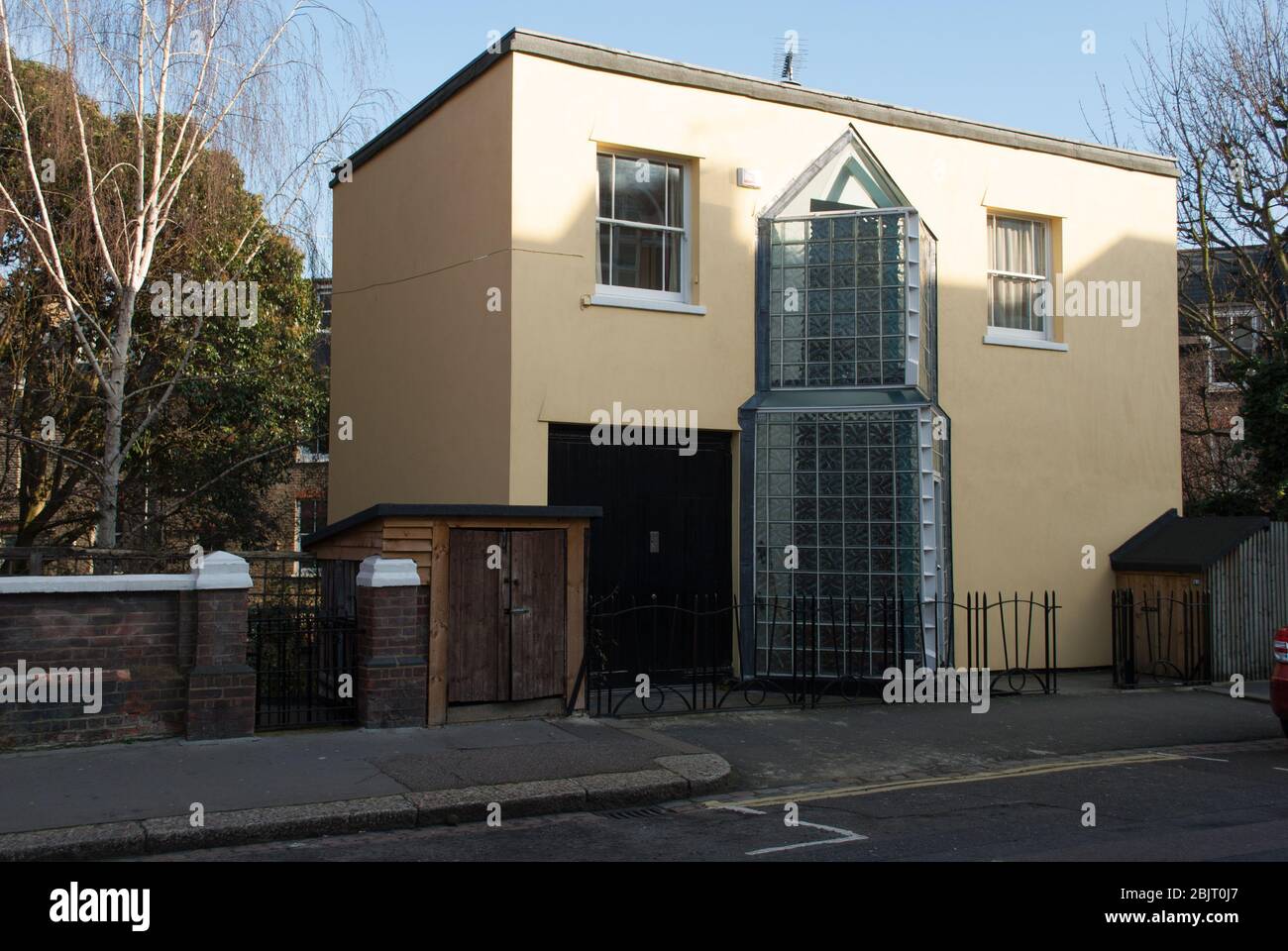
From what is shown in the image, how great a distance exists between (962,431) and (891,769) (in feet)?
21.3

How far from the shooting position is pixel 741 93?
1373 centimetres

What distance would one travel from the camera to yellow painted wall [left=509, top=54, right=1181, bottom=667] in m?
12.6

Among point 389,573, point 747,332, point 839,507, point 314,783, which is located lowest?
point 314,783

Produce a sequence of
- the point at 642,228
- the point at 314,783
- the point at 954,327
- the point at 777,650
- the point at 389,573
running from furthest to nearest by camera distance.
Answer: the point at 954,327 < the point at 642,228 < the point at 777,650 < the point at 389,573 < the point at 314,783

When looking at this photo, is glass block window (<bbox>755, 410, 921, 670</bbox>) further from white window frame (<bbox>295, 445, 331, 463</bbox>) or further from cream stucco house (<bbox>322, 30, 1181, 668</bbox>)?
white window frame (<bbox>295, 445, 331, 463</bbox>)

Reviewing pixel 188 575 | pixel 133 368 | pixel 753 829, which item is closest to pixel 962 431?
pixel 753 829

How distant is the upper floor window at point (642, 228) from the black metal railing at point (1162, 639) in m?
6.57

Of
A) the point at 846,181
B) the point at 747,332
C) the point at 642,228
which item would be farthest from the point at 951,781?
the point at 846,181

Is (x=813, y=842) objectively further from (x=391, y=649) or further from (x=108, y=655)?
(x=108, y=655)

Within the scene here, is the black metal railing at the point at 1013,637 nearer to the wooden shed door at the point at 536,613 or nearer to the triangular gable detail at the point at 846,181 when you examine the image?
the triangular gable detail at the point at 846,181

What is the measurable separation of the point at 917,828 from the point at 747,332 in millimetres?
7506

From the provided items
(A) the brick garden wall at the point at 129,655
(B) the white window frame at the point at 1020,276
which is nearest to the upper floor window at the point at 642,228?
(B) the white window frame at the point at 1020,276

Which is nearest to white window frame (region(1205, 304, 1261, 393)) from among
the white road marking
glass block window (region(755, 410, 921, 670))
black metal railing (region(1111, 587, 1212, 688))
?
black metal railing (region(1111, 587, 1212, 688))

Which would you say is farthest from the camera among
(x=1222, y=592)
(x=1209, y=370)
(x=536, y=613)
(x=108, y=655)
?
(x=1209, y=370)
